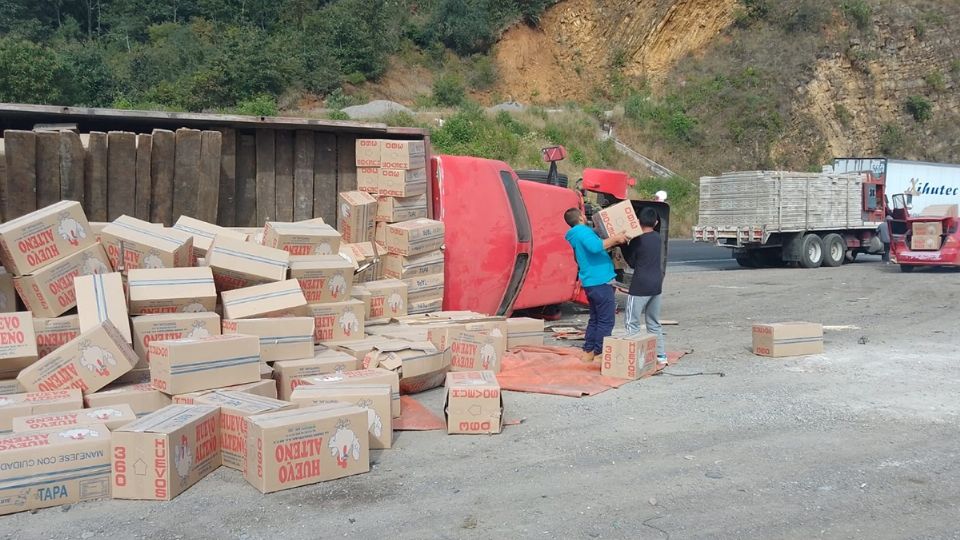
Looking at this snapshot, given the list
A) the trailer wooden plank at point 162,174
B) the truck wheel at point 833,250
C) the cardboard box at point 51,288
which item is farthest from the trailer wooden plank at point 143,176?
the truck wheel at point 833,250

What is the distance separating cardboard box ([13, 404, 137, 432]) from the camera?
5.17 metres

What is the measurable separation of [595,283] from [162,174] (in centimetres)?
434

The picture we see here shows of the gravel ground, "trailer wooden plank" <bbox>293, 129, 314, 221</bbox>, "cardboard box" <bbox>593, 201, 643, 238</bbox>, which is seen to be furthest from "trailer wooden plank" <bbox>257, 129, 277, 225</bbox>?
"cardboard box" <bbox>593, 201, 643, 238</bbox>

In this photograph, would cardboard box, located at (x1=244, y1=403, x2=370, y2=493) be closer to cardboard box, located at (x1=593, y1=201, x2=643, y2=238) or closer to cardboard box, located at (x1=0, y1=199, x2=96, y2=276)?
cardboard box, located at (x1=0, y1=199, x2=96, y2=276)

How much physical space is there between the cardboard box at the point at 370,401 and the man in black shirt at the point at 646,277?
3.51 meters

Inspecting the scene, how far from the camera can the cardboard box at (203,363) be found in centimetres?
584

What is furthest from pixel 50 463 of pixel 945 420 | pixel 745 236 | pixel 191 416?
pixel 745 236

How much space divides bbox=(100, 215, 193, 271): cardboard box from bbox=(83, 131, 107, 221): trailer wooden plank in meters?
0.75

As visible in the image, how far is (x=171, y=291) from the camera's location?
22.0ft

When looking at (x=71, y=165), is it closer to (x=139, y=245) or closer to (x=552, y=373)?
(x=139, y=245)

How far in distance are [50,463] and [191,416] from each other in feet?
2.58

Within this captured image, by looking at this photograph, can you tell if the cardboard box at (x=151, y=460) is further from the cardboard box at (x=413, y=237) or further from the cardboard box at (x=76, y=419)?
the cardboard box at (x=413, y=237)

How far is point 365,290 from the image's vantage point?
8.48 m

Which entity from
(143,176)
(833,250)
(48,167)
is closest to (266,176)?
(143,176)
